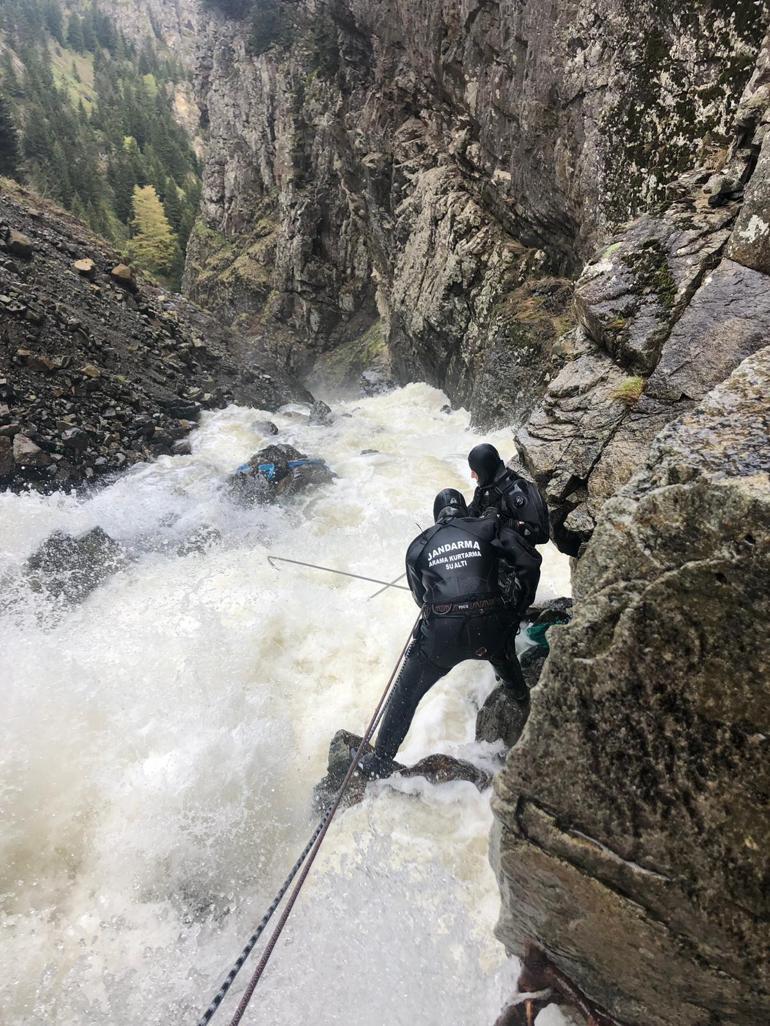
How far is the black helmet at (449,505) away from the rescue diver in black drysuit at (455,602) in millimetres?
145

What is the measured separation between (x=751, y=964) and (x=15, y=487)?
11534 mm

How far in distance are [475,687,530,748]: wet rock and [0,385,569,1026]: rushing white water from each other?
0.17 m

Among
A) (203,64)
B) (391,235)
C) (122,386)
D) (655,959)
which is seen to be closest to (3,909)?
(655,959)

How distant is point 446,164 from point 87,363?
13400 millimetres

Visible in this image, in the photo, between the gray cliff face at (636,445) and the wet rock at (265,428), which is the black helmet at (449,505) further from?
the wet rock at (265,428)

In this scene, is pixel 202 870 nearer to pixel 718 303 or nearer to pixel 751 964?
pixel 751 964

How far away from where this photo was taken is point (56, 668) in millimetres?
5848

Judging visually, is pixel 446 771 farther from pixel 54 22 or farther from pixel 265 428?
pixel 54 22

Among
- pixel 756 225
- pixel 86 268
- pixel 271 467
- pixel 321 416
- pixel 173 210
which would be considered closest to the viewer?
pixel 756 225

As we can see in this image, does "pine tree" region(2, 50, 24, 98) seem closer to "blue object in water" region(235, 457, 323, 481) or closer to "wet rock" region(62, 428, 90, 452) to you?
"wet rock" region(62, 428, 90, 452)

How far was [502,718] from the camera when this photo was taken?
14.9 ft

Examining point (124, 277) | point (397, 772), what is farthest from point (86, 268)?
point (397, 772)

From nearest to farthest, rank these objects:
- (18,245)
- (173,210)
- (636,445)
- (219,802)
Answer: (636,445), (219,802), (18,245), (173,210)

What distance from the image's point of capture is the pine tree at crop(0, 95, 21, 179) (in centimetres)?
2877
